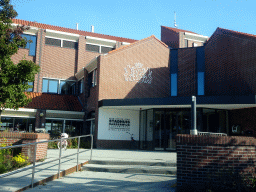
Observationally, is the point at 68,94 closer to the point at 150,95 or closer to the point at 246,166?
the point at 150,95

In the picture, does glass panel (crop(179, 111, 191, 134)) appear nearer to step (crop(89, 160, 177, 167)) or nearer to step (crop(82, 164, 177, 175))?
step (crop(89, 160, 177, 167))

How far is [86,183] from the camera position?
7.23 m

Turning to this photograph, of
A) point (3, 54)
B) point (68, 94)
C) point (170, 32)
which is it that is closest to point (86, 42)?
point (68, 94)

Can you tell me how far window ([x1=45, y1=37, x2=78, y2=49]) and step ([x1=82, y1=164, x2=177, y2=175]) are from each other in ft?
61.9

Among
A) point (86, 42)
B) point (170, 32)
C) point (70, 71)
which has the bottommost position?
point (70, 71)

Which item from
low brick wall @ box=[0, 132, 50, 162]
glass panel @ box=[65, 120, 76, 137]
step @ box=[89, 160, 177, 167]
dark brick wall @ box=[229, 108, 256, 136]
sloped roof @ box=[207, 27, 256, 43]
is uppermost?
sloped roof @ box=[207, 27, 256, 43]

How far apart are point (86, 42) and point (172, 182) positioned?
21542 mm

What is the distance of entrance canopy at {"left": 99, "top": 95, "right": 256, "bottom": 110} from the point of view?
14961mm

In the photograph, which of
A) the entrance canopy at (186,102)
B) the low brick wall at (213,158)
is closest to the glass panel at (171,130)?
the entrance canopy at (186,102)

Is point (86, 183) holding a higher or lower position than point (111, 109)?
lower

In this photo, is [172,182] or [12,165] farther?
[12,165]

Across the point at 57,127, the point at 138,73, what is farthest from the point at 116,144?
the point at 57,127

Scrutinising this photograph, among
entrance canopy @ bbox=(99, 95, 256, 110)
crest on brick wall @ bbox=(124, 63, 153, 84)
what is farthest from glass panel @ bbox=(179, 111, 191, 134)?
crest on brick wall @ bbox=(124, 63, 153, 84)

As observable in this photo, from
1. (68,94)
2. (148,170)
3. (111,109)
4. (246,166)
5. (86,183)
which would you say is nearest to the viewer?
(246,166)
